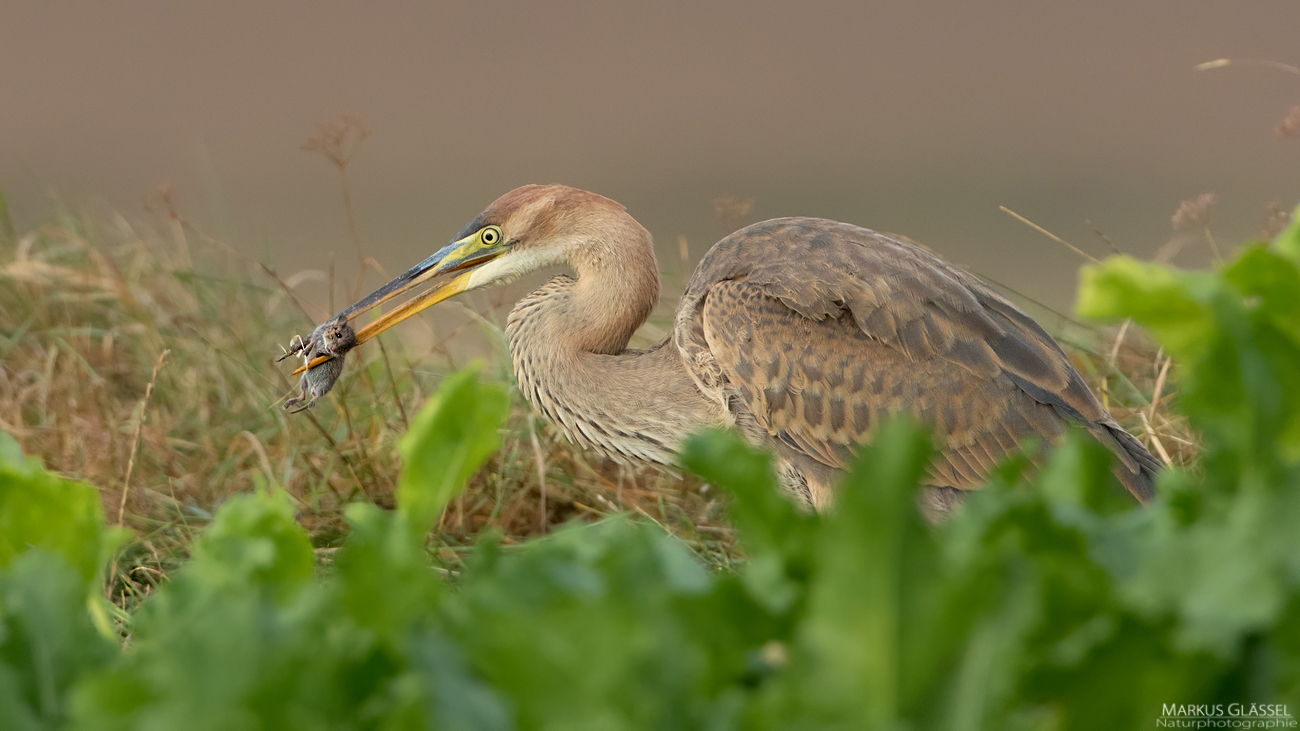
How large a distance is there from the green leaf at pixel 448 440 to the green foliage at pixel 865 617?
132mm

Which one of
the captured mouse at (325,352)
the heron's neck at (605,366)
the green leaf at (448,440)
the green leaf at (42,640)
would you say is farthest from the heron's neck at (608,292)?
the green leaf at (42,640)

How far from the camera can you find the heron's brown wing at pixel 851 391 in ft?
9.45

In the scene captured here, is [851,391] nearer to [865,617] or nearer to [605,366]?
[605,366]

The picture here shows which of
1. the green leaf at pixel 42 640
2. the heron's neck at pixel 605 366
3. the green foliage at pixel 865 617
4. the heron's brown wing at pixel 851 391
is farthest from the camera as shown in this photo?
the heron's neck at pixel 605 366

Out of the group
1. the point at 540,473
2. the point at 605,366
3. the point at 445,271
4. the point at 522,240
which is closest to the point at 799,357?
the point at 605,366

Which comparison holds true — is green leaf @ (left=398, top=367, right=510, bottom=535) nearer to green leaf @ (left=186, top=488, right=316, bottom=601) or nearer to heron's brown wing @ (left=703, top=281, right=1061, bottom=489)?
green leaf @ (left=186, top=488, right=316, bottom=601)

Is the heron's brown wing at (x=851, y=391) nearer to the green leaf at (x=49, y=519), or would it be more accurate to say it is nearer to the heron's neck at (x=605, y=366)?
the heron's neck at (x=605, y=366)

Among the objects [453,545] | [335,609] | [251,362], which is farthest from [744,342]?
[335,609]

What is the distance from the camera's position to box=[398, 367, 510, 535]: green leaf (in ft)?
2.90

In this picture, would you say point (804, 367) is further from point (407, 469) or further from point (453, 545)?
point (407, 469)

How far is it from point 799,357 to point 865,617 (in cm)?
233

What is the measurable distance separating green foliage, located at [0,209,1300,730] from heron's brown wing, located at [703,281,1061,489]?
215 centimetres

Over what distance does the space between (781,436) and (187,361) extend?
241cm

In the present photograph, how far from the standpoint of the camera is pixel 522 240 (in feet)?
11.4
